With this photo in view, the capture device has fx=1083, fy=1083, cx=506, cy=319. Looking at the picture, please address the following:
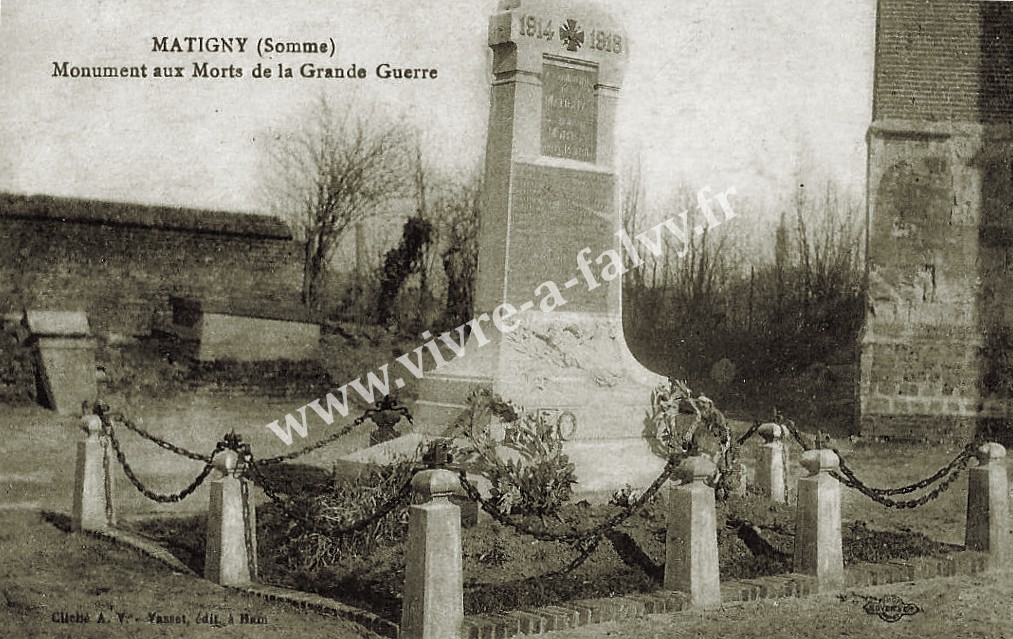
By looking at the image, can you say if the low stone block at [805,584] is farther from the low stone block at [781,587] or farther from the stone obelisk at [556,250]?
the stone obelisk at [556,250]

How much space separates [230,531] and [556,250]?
127 inches

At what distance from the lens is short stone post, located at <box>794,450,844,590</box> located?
681cm

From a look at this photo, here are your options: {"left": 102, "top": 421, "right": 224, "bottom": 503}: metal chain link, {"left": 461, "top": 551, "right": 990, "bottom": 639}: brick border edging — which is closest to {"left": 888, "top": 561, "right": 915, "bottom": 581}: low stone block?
{"left": 461, "top": 551, "right": 990, "bottom": 639}: brick border edging

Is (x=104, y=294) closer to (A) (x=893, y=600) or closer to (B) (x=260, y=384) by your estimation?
(B) (x=260, y=384)

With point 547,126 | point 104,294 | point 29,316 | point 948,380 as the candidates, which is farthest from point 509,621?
point 104,294

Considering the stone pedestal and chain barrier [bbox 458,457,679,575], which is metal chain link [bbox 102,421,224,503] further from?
the stone pedestal

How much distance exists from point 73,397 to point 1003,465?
45.2ft

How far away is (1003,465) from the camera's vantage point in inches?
310

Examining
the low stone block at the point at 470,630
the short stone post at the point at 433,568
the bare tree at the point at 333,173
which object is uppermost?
the bare tree at the point at 333,173

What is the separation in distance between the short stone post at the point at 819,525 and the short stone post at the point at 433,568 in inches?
100.0

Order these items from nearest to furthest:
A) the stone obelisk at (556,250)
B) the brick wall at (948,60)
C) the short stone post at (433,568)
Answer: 1. the short stone post at (433,568)
2. the stone obelisk at (556,250)
3. the brick wall at (948,60)

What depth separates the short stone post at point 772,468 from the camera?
946 cm
